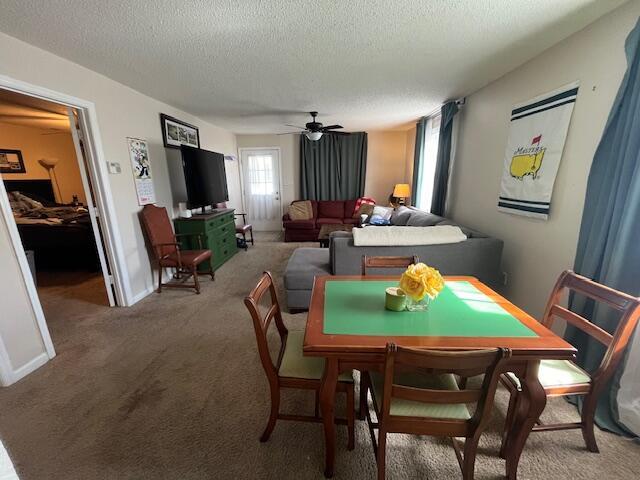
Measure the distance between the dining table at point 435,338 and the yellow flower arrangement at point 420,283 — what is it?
12 cm

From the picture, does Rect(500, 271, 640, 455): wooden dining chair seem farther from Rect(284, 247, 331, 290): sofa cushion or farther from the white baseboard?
the white baseboard

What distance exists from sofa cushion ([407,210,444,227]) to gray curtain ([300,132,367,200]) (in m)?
2.29

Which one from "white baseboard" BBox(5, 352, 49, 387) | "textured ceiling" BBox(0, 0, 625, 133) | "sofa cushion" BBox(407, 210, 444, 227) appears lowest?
"white baseboard" BBox(5, 352, 49, 387)

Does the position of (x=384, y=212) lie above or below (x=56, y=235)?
above

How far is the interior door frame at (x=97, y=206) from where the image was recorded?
1825mm

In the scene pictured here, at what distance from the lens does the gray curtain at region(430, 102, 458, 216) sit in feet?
11.6

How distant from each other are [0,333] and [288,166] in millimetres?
5308

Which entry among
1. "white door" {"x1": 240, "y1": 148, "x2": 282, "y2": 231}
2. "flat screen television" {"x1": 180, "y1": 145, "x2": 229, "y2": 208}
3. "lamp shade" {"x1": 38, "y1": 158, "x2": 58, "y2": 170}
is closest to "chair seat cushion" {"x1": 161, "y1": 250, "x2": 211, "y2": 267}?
"flat screen television" {"x1": 180, "y1": 145, "x2": 229, "y2": 208}

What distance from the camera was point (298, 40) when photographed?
Answer: 1910 millimetres

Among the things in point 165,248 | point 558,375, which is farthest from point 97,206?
point 558,375

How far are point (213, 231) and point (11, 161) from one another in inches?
177

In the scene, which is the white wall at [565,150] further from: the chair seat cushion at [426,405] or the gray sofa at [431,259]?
the chair seat cushion at [426,405]

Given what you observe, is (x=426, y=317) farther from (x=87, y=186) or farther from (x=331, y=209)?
(x=331, y=209)

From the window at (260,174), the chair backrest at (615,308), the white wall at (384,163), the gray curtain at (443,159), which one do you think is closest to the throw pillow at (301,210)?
the window at (260,174)
